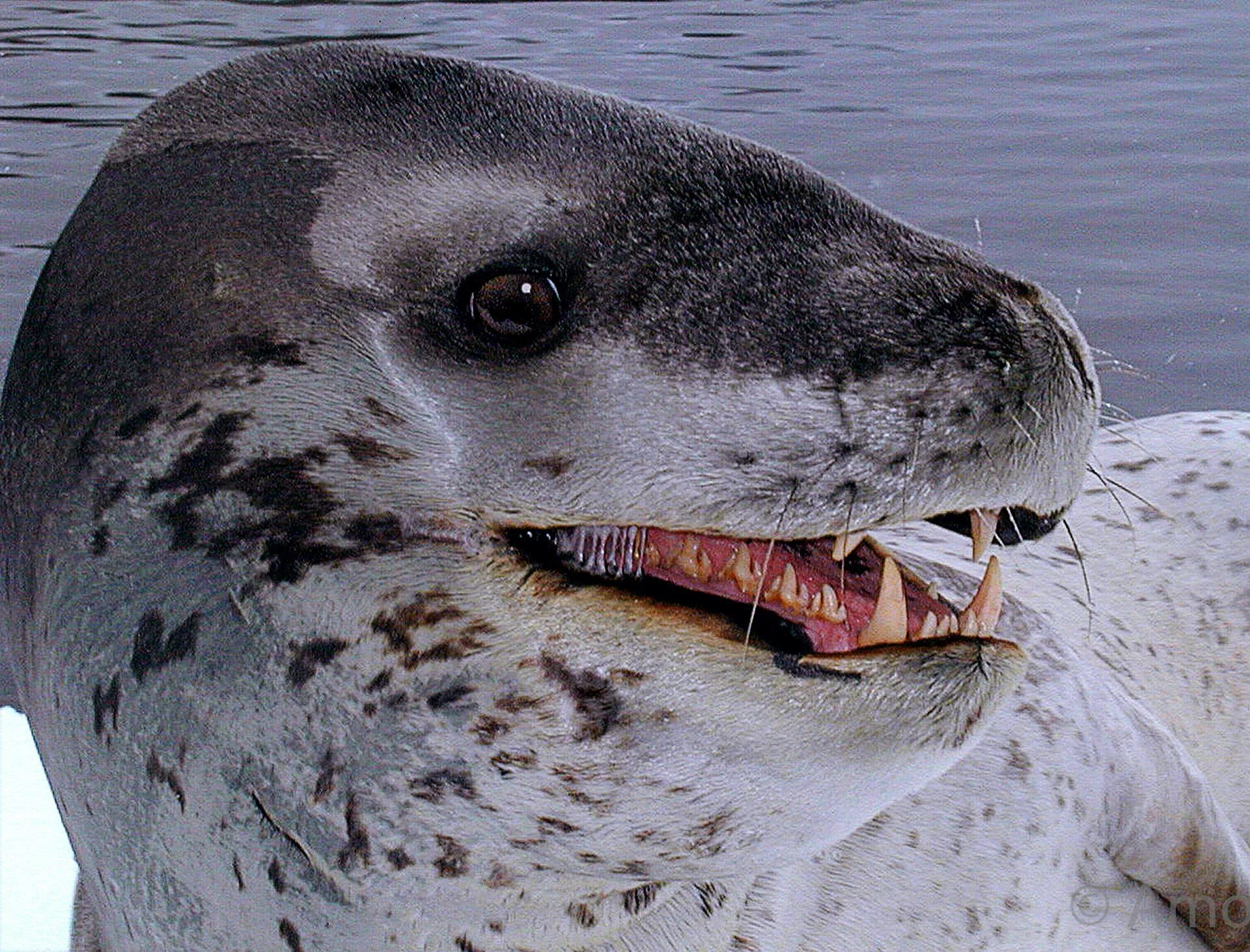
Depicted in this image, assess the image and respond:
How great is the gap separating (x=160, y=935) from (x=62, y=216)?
6618 mm

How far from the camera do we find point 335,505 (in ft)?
5.76

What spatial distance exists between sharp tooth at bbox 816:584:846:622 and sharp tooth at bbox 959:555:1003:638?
0.42 ft

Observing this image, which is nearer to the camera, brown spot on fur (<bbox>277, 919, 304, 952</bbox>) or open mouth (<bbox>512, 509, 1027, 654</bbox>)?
open mouth (<bbox>512, 509, 1027, 654</bbox>)

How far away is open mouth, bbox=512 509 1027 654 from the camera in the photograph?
1.77 metres

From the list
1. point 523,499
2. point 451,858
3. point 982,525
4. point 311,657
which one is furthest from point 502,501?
point 982,525

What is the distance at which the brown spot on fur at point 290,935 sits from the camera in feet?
6.17

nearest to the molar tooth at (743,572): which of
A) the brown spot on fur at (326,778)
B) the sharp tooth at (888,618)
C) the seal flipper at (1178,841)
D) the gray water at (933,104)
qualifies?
the sharp tooth at (888,618)

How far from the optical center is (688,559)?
1.79 meters

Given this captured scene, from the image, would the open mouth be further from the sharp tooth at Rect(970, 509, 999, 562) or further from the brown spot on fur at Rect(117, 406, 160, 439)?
the brown spot on fur at Rect(117, 406, 160, 439)

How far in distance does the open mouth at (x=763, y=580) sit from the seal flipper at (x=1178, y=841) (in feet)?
3.70

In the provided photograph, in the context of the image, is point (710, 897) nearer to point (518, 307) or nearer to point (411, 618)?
point (411, 618)

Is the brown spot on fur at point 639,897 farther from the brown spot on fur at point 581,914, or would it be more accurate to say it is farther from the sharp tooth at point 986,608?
the sharp tooth at point 986,608

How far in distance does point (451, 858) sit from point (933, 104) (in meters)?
9.02

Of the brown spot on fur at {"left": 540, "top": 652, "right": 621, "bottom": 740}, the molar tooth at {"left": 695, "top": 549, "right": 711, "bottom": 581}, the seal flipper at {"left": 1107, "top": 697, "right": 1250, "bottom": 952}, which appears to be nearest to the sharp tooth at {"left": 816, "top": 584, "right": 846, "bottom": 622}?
the molar tooth at {"left": 695, "top": 549, "right": 711, "bottom": 581}
